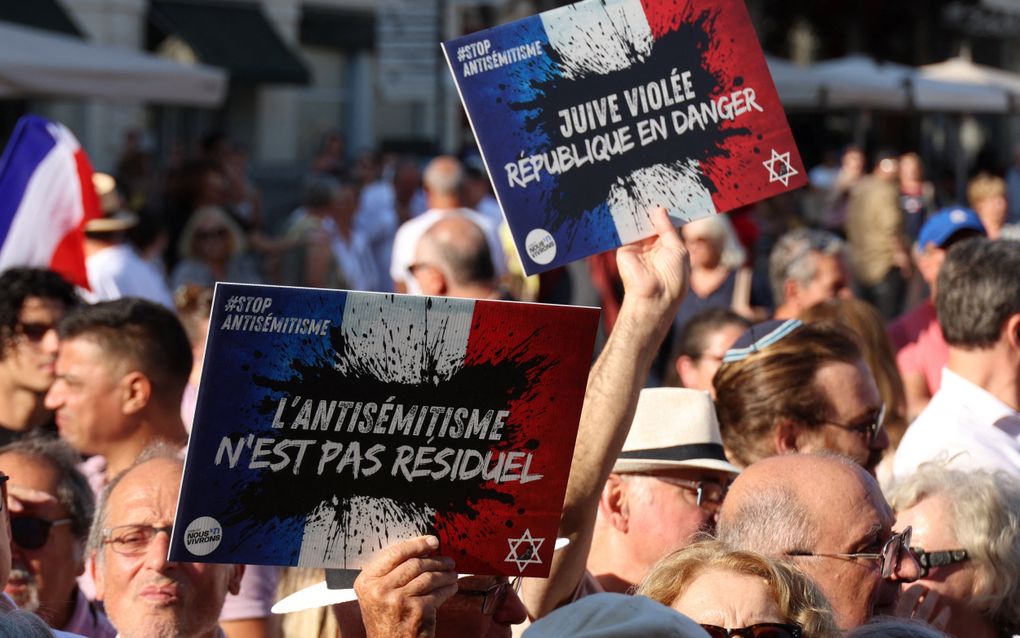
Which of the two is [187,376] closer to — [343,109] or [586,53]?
[586,53]

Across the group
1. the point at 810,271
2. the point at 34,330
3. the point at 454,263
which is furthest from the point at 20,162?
the point at 810,271

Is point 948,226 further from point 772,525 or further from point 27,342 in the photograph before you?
point 772,525

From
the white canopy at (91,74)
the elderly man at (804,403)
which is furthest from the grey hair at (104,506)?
the white canopy at (91,74)

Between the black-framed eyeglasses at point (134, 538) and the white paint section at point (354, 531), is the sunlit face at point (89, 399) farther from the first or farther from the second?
the white paint section at point (354, 531)

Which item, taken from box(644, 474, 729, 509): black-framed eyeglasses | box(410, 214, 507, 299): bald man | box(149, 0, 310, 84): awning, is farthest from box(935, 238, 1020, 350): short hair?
box(149, 0, 310, 84): awning

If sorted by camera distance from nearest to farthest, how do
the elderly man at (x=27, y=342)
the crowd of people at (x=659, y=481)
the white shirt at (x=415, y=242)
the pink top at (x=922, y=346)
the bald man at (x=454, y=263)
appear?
1. the crowd of people at (x=659, y=481)
2. the elderly man at (x=27, y=342)
3. the pink top at (x=922, y=346)
4. the bald man at (x=454, y=263)
5. the white shirt at (x=415, y=242)

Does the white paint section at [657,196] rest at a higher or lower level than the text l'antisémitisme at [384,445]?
higher

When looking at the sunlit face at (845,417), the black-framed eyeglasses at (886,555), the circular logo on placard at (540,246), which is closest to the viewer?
the black-framed eyeglasses at (886,555)

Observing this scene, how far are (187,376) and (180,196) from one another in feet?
19.4

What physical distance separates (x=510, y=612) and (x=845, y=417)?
1.56m

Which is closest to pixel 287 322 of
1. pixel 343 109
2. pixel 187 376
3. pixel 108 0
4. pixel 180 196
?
pixel 187 376

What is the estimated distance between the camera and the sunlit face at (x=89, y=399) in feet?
15.4

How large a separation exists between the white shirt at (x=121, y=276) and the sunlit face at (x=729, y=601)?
18.1 ft

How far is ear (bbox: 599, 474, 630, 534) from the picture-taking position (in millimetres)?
3842
